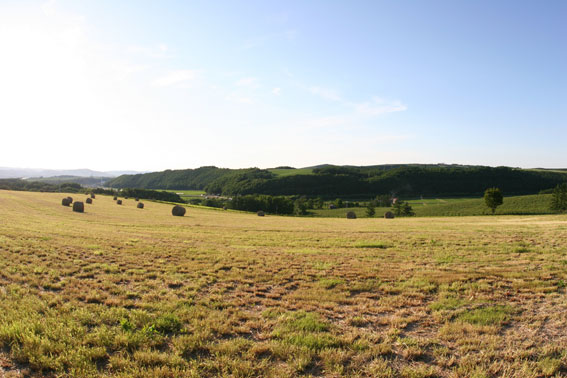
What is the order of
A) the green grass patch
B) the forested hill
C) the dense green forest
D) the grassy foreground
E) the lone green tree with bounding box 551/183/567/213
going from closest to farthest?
the grassy foreground < the green grass patch < the lone green tree with bounding box 551/183/567/213 < the dense green forest < the forested hill

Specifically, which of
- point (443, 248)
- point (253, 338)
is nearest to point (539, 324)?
point (253, 338)

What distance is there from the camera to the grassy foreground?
4793 millimetres

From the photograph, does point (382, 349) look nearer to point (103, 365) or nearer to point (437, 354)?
point (437, 354)

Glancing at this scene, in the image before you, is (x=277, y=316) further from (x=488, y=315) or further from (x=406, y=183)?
(x=406, y=183)

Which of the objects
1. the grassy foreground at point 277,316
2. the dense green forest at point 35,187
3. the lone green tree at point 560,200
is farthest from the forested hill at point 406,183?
the grassy foreground at point 277,316

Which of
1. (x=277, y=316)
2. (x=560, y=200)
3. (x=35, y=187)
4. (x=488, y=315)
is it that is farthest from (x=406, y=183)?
(x=35, y=187)

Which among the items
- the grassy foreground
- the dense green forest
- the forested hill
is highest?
the forested hill

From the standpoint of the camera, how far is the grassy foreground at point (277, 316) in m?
4.79

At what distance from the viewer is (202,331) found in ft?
19.1

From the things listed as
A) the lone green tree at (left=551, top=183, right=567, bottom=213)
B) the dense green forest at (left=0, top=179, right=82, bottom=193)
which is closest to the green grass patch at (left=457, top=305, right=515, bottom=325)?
the lone green tree at (left=551, top=183, right=567, bottom=213)

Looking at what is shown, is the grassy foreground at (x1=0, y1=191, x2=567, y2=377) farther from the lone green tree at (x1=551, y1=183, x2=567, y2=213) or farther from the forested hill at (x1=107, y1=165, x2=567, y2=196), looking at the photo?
the forested hill at (x1=107, y1=165, x2=567, y2=196)

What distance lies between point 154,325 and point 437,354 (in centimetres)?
535

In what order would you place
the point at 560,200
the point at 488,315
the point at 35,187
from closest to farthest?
the point at 488,315 < the point at 560,200 < the point at 35,187

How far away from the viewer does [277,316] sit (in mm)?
6809
